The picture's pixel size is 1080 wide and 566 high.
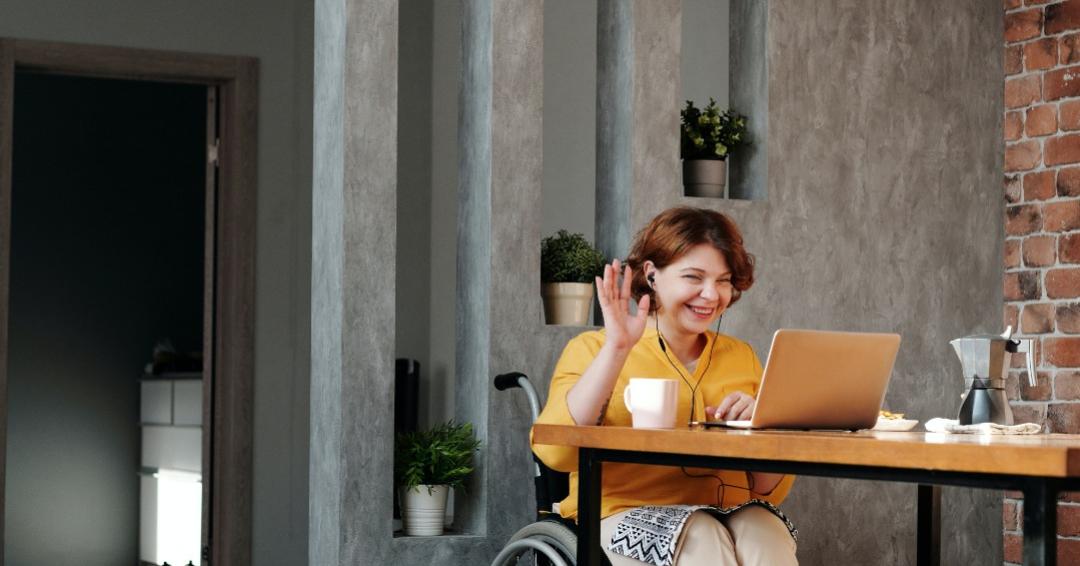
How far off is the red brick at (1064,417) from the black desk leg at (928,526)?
1819mm

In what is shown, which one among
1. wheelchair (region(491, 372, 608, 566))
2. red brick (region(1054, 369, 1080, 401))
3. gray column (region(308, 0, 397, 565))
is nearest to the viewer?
wheelchair (region(491, 372, 608, 566))

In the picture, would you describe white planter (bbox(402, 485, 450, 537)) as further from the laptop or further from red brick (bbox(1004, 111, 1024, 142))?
red brick (bbox(1004, 111, 1024, 142))

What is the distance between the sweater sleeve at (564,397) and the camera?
2.80m

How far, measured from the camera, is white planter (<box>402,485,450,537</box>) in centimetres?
365

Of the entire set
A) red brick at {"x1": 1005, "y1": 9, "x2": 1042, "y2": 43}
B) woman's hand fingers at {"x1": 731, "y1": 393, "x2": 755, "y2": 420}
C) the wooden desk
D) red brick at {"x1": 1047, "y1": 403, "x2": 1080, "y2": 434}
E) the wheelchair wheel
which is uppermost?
red brick at {"x1": 1005, "y1": 9, "x2": 1042, "y2": 43}

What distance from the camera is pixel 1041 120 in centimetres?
465

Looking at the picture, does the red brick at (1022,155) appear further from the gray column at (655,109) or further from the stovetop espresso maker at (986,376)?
the stovetop espresso maker at (986,376)

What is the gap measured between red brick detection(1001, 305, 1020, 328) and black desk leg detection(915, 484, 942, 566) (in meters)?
1.98

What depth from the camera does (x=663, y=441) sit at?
2383 millimetres

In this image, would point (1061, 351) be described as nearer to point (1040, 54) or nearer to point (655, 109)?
point (1040, 54)

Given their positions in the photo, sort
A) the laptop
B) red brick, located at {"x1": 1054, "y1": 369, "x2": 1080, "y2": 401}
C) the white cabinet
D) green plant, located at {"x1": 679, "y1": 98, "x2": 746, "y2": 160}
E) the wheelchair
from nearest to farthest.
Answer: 1. the laptop
2. the wheelchair
3. green plant, located at {"x1": 679, "y1": 98, "x2": 746, "y2": 160}
4. red brick, located at {"x1": 1054, "y1": 369, "x2": 1080, "y2": 401}
5. the white cabinet

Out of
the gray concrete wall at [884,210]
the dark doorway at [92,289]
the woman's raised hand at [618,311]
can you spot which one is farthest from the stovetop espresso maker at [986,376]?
the dark doorway at [92,289]

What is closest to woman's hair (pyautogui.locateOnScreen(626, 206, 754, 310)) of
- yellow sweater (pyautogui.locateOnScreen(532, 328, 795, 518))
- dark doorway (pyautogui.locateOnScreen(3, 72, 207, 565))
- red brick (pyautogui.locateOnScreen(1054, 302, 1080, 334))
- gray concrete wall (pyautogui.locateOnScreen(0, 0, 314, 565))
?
yellow sweater (pyautogui.locateOnScreen(532, 328, 795, 518))

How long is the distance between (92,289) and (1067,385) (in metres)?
5.49
